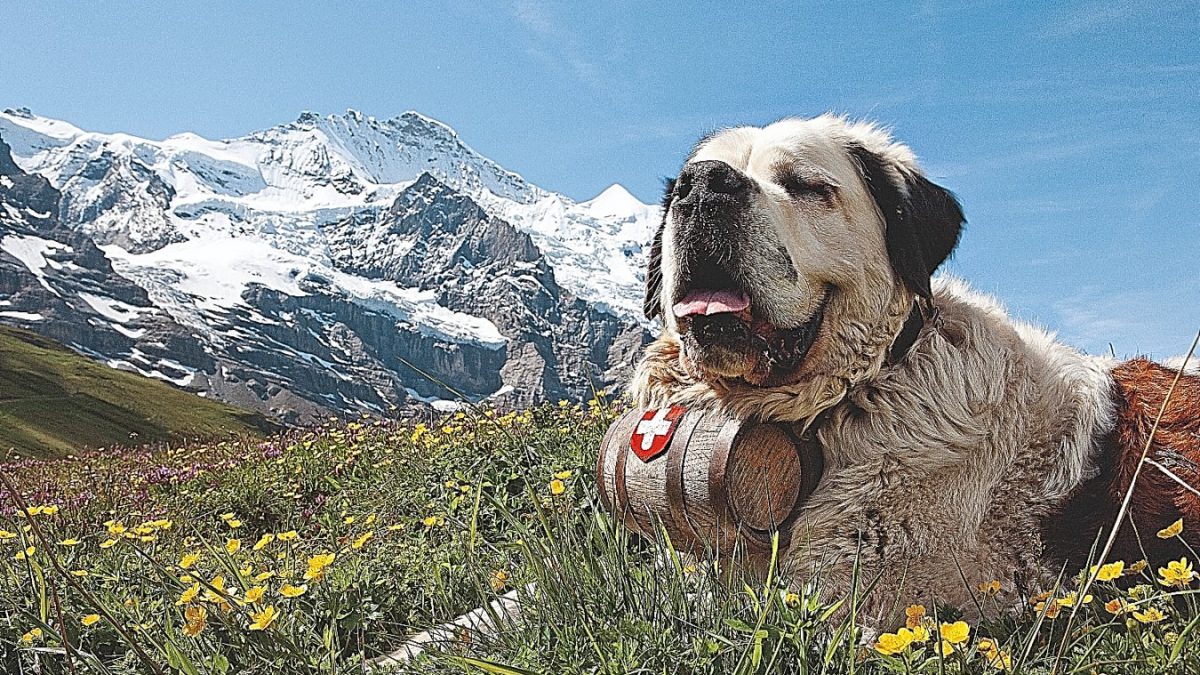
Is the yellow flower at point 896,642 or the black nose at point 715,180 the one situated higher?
the black nose at point 715,180

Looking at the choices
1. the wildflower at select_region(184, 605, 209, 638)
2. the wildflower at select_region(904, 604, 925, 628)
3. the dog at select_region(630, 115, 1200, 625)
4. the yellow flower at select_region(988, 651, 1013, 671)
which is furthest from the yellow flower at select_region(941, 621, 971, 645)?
the wildflower at select_region(184, 605, 209, 638)

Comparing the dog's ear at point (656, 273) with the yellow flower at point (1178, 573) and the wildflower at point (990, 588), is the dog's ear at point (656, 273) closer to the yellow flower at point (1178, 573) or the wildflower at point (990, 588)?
the wildflower at point (990, 588)

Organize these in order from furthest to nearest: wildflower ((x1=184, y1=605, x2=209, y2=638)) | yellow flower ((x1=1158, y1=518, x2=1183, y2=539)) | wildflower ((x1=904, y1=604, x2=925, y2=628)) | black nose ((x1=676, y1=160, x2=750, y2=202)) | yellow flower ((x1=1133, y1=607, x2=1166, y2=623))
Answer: black nose ((x1=676, y1=160, x2=750, y2=202)) < wildflower ((x1=184, y1=605, x2=209, y2=638)) < yellow flower ((x1=1158, y1=518, x2=1183, y2=539)) < wildflower ((x1=904, y1=604, x2=925, y2=628)) < yellow flower ((x1=1133, y1=607, x2=1166, y2=623))

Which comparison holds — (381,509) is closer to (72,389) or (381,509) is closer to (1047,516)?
(1047,516)

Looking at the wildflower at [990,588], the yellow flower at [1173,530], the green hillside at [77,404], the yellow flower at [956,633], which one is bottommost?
the green hillside at [77,404]

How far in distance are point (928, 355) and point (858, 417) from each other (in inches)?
13.3

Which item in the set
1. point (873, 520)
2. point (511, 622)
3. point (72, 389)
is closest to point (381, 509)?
point (511, 622)

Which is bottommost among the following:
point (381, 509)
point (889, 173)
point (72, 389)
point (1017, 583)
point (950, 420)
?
point (72, 389)

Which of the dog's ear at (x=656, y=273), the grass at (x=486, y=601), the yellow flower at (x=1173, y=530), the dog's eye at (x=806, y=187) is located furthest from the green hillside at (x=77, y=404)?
the yellow flower at (x=1173, y=530)

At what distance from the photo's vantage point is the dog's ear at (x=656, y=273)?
3764 mm

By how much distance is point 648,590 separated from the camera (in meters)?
2.70

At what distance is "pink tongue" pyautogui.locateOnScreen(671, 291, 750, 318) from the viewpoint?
3.10 metres

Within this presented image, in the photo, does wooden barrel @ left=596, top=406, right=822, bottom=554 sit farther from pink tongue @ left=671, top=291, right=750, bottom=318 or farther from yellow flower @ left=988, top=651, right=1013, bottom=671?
yellow flower @ left=988, top=651, right=1013, bottom=671

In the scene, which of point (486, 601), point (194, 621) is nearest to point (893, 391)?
point (486, 601)
